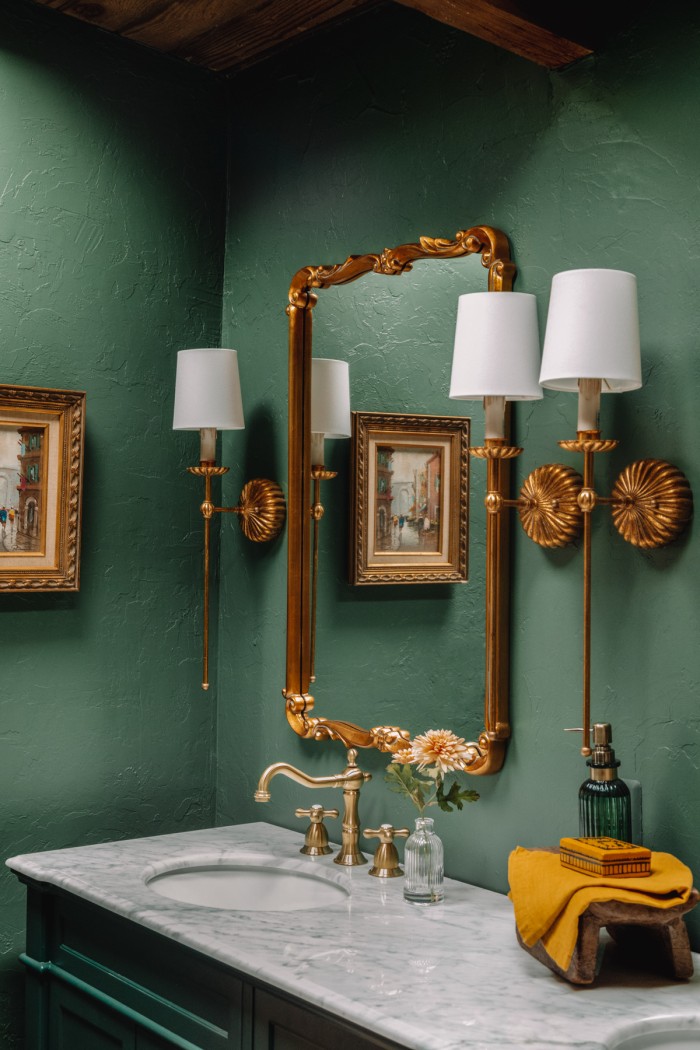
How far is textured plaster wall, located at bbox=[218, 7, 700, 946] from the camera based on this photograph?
1.70 m

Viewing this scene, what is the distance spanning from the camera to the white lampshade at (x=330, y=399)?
2.21 m

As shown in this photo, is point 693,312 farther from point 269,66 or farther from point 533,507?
point 269,66

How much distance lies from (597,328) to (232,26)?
47.7 inches

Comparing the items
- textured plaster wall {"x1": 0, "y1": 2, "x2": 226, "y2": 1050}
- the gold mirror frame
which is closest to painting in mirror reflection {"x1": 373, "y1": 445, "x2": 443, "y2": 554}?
the gold mirror frame

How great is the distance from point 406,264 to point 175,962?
1262 millimetres

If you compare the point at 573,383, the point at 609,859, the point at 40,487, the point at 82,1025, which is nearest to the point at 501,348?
the point at 573,383

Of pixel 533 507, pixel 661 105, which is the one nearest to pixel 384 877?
pixel 533 507

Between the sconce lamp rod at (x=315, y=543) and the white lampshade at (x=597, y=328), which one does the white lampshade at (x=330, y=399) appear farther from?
the white lampshade at (x=597, y=328)

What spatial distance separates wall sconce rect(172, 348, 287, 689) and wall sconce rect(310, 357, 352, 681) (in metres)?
0.15

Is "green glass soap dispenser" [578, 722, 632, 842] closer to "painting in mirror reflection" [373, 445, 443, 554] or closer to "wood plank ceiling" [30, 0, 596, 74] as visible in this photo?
"painting in mirror reflection" [373, 445, 443, 554]

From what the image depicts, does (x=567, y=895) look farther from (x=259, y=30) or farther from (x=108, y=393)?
(x=259, y=30)

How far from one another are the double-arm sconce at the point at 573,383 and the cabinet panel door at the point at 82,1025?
35.8 inches

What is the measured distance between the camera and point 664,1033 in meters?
1.39

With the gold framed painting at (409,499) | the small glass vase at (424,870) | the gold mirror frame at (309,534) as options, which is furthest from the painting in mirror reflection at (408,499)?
the small glass vase at (424,870)
